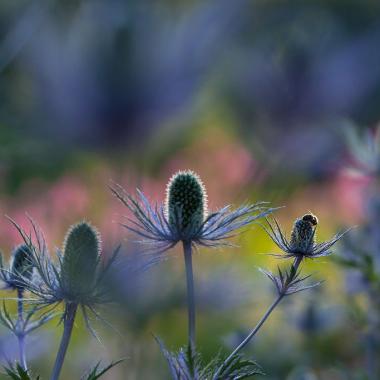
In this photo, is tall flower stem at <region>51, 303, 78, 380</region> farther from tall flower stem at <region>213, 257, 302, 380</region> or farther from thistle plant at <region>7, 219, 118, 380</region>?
tall flower stem at <region>213, 257, 302, 380</region>

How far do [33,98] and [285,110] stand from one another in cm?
92

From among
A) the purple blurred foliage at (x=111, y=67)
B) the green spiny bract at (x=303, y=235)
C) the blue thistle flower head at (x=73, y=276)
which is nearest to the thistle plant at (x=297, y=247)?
the green spiny bract at (x=303, y=235)

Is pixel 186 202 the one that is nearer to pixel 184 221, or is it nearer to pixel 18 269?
pixel 184 221

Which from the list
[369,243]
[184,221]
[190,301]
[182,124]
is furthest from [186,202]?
[182,124]

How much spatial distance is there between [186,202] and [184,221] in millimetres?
22

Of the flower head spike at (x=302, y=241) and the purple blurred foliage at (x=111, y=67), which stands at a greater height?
the purple blurred foliage at (x=111, y=67)

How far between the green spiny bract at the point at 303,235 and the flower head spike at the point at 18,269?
27cm

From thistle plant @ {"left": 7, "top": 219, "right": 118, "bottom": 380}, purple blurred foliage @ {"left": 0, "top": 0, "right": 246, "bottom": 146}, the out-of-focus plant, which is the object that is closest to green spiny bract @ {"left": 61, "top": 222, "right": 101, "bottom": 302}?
thistle plant @ {"left": 7, "top": 219, "right": 118, "bottom": 380}

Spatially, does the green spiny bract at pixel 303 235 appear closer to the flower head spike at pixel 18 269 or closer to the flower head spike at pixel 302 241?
the flower head spike at pixel 302 241

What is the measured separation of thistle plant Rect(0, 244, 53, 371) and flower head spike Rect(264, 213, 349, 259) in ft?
0.84

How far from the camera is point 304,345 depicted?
6.75ft

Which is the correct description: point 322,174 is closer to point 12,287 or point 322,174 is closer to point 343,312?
point 343,312

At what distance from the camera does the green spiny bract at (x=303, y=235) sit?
0.84 m

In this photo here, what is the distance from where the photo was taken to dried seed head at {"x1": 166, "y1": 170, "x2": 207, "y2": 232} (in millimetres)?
881
